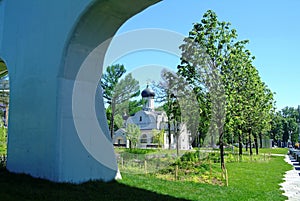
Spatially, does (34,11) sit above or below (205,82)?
above

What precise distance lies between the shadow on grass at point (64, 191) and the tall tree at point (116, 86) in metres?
24.3

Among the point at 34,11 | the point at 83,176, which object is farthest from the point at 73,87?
the point at 34,11

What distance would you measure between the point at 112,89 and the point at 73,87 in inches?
985

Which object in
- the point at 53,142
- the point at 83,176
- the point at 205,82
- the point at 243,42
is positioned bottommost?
the point at 83,176

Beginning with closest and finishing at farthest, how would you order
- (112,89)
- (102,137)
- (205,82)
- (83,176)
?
(83,176)
(102,137)
(205,82)
(112,89)

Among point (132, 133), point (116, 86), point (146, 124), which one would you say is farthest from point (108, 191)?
point (146, 124)

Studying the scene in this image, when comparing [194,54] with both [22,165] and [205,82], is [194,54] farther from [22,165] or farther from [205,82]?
[22,165]

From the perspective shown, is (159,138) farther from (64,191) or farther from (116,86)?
(64,191)

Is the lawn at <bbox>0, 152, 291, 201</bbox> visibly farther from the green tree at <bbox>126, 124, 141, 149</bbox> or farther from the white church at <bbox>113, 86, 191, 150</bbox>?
the white church at <bbox>113, 86, 191, 150</bbox>

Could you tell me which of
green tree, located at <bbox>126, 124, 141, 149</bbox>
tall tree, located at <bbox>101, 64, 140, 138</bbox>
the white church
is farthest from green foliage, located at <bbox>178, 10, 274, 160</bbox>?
the white church

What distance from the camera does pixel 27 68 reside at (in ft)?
23.7

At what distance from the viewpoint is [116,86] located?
31.4m

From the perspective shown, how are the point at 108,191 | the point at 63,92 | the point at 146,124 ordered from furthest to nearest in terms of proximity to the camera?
the point at 146,124
the point at 63,92
the point at 108,191

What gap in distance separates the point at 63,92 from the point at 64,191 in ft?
6.72
